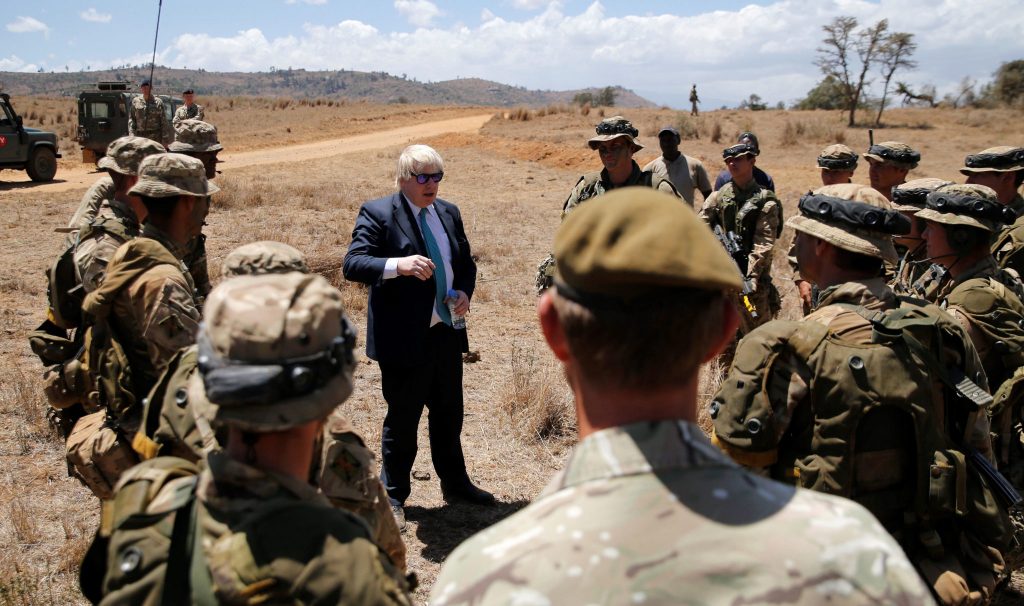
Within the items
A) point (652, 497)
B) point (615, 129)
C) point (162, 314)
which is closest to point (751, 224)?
point (615, 129)

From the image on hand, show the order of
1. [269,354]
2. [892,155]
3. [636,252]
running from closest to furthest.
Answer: [636,252]
[269,354]
[892,155]

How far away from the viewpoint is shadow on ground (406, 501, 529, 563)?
4449 mm

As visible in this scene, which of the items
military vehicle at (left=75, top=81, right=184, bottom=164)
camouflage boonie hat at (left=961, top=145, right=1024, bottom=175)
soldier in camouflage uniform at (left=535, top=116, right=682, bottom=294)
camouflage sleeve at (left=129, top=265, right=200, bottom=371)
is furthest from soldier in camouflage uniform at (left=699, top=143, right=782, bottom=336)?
military vehicle at (left=75, top=81, right=184, bottom=164)

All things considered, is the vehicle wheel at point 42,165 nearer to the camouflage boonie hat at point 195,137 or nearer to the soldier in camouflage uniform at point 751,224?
the camouflage boonie hat at point 195,137

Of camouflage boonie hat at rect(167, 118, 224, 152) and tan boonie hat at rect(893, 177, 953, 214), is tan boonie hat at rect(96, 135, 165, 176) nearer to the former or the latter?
camouflage boonie hat at rect(167, 118, 224, 152)

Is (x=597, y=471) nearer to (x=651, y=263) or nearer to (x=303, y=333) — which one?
(x=651, y=263)

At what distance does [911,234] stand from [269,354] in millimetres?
4111

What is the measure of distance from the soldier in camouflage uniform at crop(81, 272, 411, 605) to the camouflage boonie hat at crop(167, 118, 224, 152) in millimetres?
3958

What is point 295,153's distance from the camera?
953 inches

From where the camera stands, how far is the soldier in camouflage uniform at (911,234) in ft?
14.3

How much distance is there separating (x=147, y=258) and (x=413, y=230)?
5.87ft

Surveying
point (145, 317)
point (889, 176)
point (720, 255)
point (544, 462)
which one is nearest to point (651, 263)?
point (720, 255)

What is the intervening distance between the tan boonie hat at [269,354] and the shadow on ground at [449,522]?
2934 millimetres

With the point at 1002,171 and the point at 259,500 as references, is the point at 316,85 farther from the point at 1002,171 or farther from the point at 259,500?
the point at 259,500
